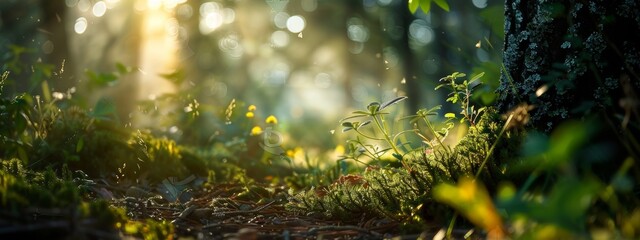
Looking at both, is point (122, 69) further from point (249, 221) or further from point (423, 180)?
point (423, 180)

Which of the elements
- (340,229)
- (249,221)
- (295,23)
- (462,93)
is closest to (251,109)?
(249,221)

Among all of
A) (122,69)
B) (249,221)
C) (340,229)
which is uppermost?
(122,69)

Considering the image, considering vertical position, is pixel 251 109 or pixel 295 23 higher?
pixel 295 23

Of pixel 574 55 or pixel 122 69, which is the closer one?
pixel 574 55

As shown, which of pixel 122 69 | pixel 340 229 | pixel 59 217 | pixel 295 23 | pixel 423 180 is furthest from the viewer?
pixel 295 23

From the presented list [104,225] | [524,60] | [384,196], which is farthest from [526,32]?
[104,225]

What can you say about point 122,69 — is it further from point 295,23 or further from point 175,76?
point 295,23

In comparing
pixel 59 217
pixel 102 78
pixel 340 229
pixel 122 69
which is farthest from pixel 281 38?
pixel 59 217

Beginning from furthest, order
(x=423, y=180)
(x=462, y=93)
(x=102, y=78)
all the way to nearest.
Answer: (x=102, y=78), (x=462, y=93), (x=423, y=180)
